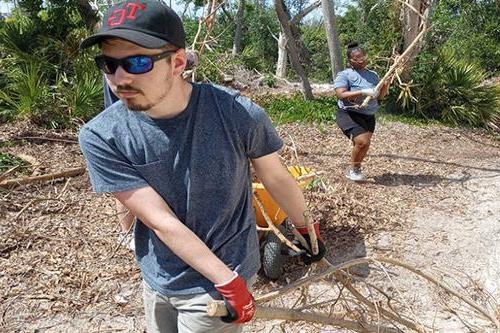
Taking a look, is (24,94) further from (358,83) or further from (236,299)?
(236,299)

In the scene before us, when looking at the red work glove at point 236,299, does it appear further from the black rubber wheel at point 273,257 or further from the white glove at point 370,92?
the white glove at point 370,92

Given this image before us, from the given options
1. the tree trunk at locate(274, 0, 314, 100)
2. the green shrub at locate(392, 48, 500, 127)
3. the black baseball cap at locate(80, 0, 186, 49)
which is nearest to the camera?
the black baseball cap at locate(80, 0, 186, 49)

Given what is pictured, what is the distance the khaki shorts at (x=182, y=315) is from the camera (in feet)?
5.91

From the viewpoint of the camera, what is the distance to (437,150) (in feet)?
26.2

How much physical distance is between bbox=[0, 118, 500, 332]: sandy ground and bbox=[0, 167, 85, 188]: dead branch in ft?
0.31

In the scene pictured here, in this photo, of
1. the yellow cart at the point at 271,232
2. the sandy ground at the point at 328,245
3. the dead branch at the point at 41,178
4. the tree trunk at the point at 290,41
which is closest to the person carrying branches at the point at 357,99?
the sandy ground at the point at 328,245

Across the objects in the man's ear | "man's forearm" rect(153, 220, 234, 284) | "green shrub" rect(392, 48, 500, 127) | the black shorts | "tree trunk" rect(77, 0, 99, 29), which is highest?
"tree trunk" rect(77, 0, 99, 29)

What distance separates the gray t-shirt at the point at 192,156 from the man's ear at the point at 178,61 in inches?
3.7

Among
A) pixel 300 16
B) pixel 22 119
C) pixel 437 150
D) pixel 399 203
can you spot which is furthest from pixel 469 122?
pixel 22 119

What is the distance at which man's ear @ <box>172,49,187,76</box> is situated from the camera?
1.66 m

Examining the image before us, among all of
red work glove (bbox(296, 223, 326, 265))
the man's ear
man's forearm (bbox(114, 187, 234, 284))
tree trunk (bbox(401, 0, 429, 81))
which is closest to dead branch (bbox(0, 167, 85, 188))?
red work glove (bbox(296, 223, 326, 265))

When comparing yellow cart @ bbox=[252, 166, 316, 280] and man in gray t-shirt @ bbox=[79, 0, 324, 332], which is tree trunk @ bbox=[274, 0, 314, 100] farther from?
man in gray t-shirt @ bbox=[79, 0, 324, 332]

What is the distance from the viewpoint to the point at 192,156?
1691 millimetres

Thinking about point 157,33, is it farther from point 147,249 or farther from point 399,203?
point 399,203
